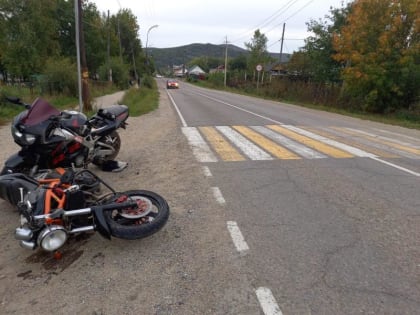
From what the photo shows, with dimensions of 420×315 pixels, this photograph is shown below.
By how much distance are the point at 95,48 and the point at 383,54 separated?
140ft

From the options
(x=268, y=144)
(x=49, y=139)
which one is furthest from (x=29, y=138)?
(x=268, y=144)

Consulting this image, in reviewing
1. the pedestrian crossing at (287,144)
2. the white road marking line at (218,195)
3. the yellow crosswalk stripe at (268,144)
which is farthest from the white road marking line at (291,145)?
the white road marking line at (218,195)

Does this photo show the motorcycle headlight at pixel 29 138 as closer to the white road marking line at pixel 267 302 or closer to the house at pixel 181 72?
the white road marking line at pixel 267 302

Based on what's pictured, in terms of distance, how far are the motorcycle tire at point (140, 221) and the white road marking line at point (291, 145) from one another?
14.4 feet

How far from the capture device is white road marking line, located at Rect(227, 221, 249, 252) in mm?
3363

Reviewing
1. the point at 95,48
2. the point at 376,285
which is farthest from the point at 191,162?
the point at 95,48

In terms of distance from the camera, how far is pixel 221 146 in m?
8.13

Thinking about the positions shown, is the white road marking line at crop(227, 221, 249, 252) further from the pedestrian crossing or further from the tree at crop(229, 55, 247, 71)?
the tree at crop(229, 55, 247, 71)

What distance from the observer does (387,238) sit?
11.7ft

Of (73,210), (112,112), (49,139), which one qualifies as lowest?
(73,210)

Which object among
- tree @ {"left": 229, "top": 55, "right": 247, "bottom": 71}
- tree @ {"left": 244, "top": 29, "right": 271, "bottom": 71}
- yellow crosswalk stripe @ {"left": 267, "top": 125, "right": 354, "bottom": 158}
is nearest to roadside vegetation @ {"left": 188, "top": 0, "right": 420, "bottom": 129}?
yellow crosswalk stripe @ {"left": 267, "top": 125, "right": 354, "bottom": 158}

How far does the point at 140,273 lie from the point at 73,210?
91cm

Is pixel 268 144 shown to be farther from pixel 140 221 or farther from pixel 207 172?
pixel 140 221

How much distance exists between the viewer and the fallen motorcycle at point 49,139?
13.2ft
